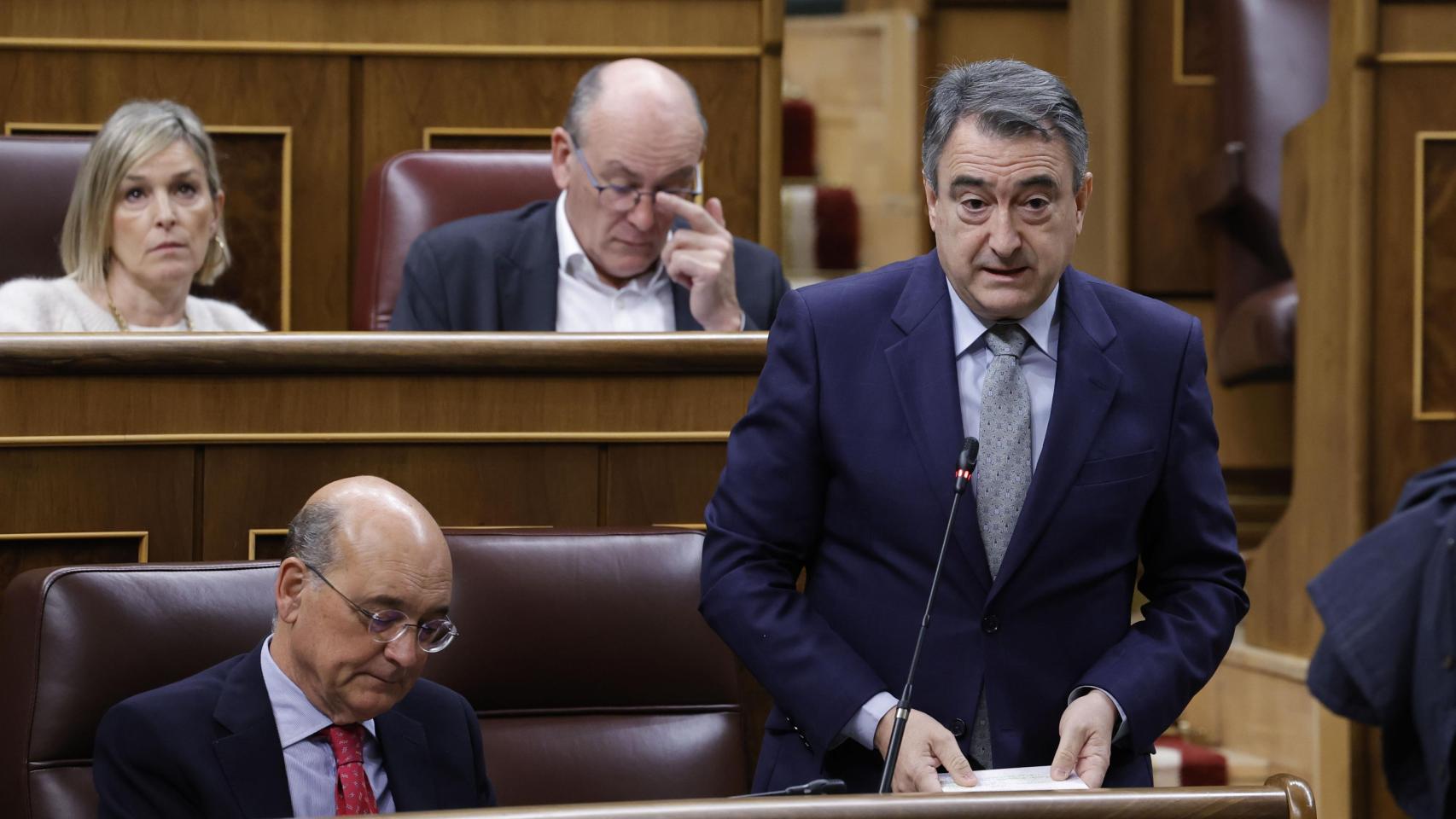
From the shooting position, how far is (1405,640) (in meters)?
1.78

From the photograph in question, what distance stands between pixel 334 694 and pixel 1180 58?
7.63 feet

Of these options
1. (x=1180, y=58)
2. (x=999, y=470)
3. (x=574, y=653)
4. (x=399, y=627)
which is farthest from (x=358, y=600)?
(x=1180, y=58)

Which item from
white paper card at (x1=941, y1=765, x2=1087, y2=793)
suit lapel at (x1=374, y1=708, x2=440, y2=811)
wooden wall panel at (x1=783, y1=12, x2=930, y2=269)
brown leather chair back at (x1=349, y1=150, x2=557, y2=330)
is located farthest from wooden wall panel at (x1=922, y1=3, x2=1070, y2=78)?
white paper card at (x1=941, y1=765, x2=1087, y2=793)

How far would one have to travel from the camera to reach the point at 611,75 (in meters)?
2.02

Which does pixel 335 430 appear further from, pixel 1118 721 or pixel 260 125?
pixel 260 125

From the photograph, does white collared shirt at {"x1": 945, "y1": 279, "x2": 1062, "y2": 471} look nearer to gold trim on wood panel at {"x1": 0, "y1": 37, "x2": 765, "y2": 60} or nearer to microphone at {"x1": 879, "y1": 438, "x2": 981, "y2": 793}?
microphone at {"x1": 879, "y1": 438, "x2": 981, "y2": 793}

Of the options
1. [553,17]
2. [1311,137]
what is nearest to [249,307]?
[553,17]

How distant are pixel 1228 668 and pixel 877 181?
58.1 inches

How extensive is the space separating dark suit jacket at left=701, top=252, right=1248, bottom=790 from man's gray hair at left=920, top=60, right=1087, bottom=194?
0.10m

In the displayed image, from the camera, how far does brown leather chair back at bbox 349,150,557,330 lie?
2199 mm

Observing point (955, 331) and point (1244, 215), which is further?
point (1244, 215)

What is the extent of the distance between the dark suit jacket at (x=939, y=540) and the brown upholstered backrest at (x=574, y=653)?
225mm

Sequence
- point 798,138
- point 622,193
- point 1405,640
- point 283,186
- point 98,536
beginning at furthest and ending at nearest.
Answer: point 798,138 → point 283,186 → point 622,193 → point 1405,640 → point 98,536

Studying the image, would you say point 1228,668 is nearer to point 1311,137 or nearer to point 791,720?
point 1311,137
